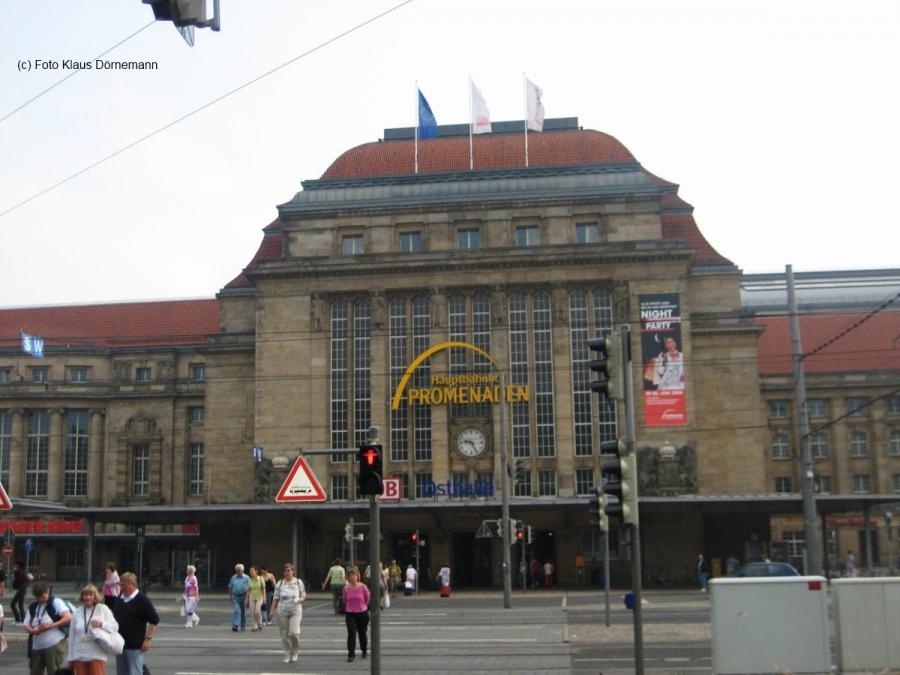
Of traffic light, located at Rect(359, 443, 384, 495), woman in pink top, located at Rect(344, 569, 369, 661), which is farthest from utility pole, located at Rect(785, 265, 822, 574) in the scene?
traffic light, located at Rect(359, 443, 384, 495)

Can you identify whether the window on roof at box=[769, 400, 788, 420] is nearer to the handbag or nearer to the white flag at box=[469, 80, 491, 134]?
the white flag at box=[469, 80, 491, 134]

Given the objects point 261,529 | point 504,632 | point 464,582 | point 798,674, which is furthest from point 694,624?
point 261,529

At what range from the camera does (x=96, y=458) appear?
76.7m

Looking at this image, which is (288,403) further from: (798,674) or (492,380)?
(798,674)

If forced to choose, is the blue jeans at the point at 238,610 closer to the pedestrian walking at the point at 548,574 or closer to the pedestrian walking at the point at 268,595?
the pedestrian walking at the point at 268,595

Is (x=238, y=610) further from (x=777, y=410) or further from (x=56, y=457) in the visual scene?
(x=777, y=410)

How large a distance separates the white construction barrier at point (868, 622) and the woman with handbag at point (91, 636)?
10.5 metres

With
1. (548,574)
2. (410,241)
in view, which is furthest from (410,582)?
(410,241)

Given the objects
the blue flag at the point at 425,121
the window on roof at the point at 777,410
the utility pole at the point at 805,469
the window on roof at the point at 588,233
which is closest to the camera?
the utility pole at the point at 805,469

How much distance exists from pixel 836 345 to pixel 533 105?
32763mm

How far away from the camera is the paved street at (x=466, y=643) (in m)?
20.6

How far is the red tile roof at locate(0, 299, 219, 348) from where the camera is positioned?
8175 centimetres

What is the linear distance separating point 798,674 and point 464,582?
39.7 m

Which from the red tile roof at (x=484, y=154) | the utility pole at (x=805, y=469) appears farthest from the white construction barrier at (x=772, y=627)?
the red tile roof at (x=484, y=154)
